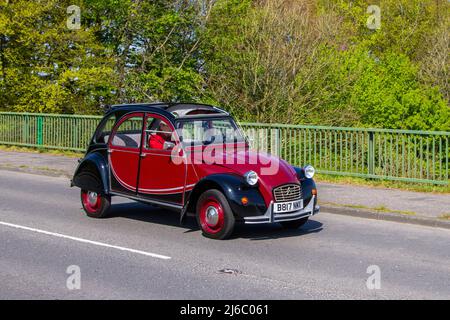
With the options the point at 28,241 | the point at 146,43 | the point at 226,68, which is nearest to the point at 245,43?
the point at 226,68

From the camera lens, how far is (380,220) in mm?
11586

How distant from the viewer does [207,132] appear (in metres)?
10.4

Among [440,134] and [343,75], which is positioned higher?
[343,75]

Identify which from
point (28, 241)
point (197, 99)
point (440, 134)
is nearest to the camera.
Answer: point (28, 241)

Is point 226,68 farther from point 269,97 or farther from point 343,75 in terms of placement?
point 343,75

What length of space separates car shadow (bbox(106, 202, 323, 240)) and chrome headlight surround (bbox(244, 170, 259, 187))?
89cm

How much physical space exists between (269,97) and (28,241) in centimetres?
1360

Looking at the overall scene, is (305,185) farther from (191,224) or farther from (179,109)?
(179,109)

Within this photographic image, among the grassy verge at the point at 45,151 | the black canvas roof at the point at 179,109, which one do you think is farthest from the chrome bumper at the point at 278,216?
the grassy verge at the point at 45,151

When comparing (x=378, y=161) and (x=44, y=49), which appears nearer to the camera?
(x=378, y=161)

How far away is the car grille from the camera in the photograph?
9.49 m

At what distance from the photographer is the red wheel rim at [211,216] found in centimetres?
945

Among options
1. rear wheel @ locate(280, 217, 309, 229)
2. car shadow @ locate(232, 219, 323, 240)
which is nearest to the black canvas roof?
car shadow @ locate(232, 219, 323, 240)

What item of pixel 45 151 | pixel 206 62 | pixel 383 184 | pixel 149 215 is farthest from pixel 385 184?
pixel 206 62
